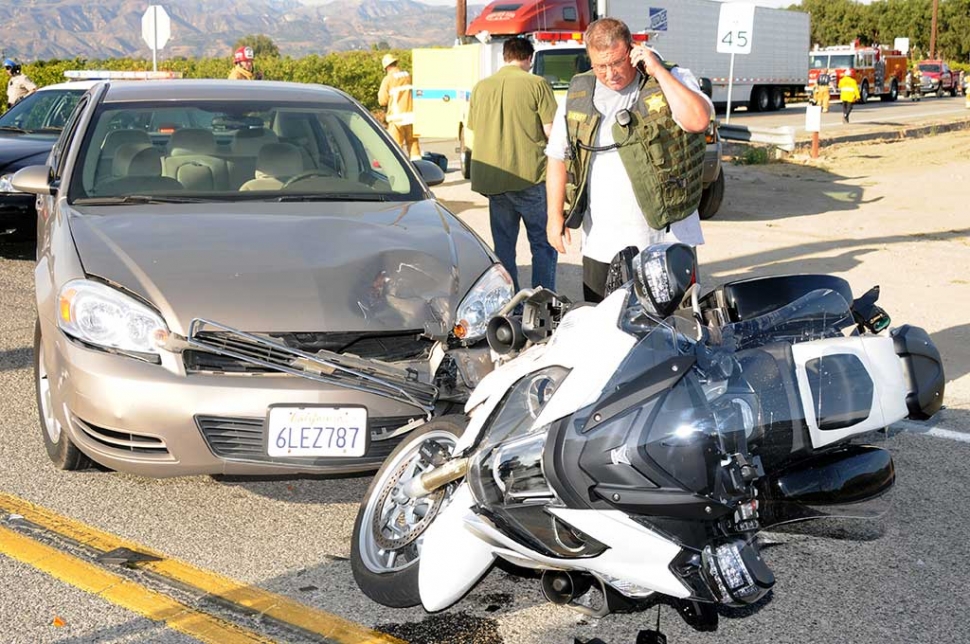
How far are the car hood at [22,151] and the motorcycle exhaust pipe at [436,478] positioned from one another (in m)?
6.99

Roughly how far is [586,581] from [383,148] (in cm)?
339

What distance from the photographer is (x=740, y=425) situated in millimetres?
2992

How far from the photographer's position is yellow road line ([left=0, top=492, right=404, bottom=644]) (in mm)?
3684

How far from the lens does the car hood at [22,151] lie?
9.73 metres

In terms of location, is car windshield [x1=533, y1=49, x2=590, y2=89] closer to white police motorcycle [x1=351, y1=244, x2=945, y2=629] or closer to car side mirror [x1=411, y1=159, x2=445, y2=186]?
car side mirror [x1=411, y1=159, x2=445, y2=186]

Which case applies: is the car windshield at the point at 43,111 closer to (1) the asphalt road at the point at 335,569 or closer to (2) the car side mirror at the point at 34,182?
(2) the car side mirror at the point at 34,182

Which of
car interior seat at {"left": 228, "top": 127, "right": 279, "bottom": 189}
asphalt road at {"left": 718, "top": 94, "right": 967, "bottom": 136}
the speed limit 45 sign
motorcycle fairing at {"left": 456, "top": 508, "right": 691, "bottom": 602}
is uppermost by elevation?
the speed limit 45 sign

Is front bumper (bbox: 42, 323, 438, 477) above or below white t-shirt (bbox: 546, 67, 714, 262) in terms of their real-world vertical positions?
below

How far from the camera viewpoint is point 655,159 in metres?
5.12

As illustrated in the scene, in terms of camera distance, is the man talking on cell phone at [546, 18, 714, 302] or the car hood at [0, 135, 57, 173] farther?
the car hood at [0, 135, 57, 173]

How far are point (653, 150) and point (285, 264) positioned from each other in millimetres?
1643

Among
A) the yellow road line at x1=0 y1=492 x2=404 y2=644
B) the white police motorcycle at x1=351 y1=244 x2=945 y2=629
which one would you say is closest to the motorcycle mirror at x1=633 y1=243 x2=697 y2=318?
the white police motorcycle at x1=351 y1=244 x2=945 y2=629

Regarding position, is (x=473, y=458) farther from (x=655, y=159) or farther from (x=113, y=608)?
(x=655, y=159)

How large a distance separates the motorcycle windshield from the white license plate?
147 cm
